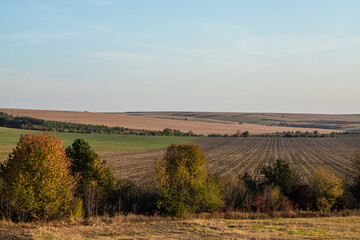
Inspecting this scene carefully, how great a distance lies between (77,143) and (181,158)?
11.2 m

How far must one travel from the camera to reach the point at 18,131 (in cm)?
11656

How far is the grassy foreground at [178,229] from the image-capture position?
2539cm

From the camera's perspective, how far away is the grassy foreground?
25391 mm

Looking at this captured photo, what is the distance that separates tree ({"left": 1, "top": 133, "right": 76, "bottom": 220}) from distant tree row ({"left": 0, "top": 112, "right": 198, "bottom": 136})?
96.4m

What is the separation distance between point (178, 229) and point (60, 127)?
111 meters

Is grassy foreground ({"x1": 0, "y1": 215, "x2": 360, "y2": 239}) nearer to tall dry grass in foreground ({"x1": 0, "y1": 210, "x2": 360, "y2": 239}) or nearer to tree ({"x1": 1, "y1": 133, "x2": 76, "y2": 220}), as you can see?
tall dry grass in foreground ({"x1": 0, "y1": 210, "x2": 360, "y2": 239})

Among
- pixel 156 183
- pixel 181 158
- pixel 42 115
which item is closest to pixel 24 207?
pixel 156 183

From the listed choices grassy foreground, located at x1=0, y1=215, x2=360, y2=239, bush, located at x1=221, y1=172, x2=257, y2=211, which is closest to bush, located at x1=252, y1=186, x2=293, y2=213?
bush, located at x1=221, y1=172, x2=257, y2=211

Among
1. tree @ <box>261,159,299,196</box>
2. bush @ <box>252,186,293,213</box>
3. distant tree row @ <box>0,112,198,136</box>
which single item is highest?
distant tree row @ <box>0,112,198,136</box>

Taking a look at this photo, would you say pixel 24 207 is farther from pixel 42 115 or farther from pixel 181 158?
pixel 42 115

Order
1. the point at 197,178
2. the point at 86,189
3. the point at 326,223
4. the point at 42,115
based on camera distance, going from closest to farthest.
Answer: the point at 326,223, the point at 86,189, the point at 197,178, the point at 42,115

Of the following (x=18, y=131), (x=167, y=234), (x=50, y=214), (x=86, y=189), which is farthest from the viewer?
(x=18, y=131)

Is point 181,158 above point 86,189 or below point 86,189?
above

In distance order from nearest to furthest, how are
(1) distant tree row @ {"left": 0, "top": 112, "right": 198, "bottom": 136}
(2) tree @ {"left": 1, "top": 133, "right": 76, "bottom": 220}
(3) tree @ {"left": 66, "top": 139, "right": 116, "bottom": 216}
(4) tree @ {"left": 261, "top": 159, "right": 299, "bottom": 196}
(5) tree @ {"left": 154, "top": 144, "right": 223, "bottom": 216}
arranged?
(2) tree @ {"left": 1, "top": 133, "right": 76, "bottom": 220} → (5) tree @ {"left": 154, "top": 144, "right": 223, "bottom": 216} → (3) tree @ {"left": 66, "top": 139, "right": 116, "bottom": 216} → (4) tree @ {"left": 261, "top": 159, "right": 299, "bottom": 196} → (1) distant tree row @ {"left": 0, "top": 112, "right": 198, "bottom": 136}
